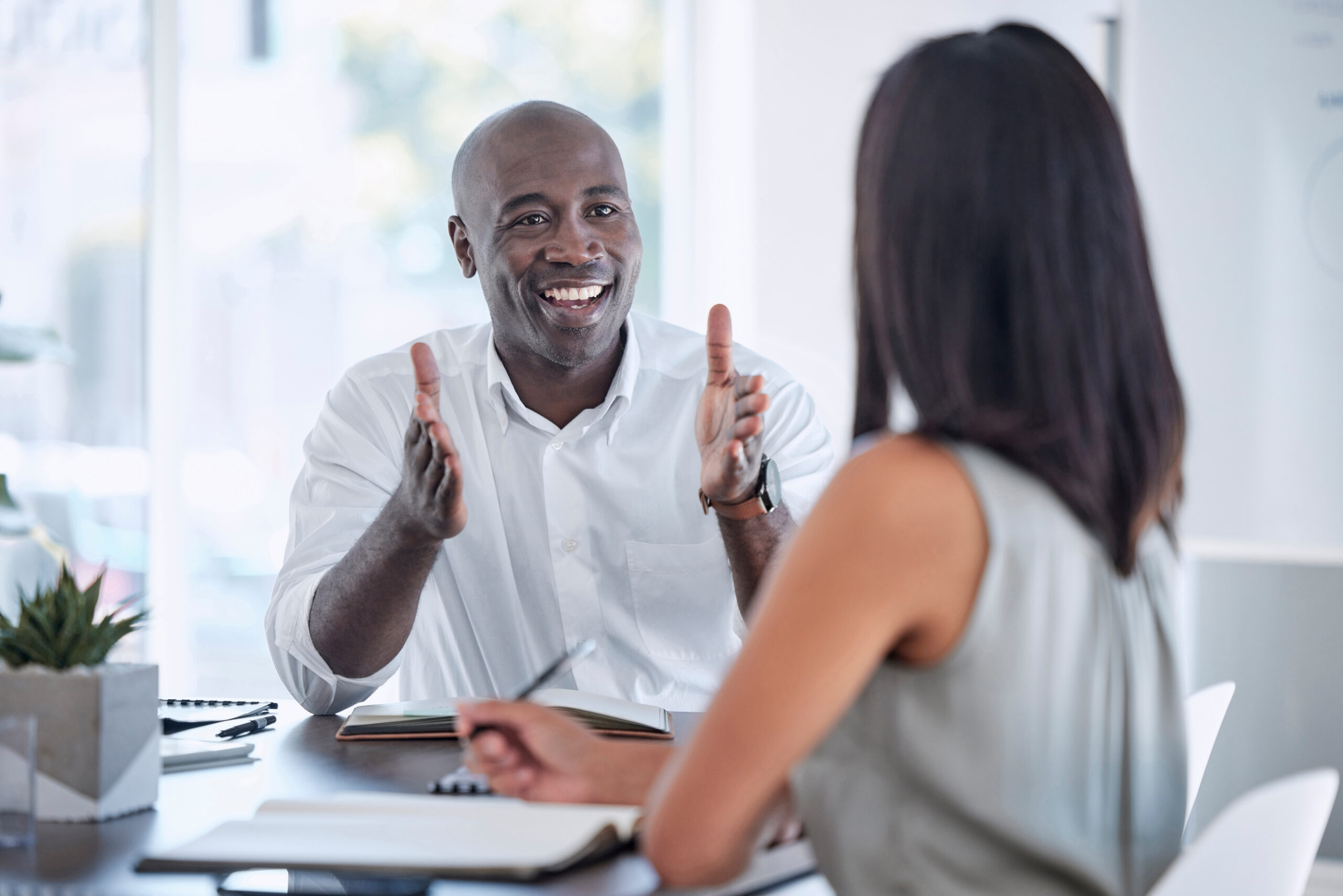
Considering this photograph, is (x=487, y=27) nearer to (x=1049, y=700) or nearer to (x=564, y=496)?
(x=564, y=496)

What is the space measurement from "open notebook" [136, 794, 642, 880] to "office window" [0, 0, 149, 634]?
2546 mm

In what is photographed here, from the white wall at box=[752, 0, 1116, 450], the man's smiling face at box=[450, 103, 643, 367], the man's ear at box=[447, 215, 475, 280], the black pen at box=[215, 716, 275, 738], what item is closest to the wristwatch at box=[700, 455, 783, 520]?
the man's smiling face at box=[450, 103, 643, 367]

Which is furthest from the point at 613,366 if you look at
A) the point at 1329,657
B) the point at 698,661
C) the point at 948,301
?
the point at 1329,657

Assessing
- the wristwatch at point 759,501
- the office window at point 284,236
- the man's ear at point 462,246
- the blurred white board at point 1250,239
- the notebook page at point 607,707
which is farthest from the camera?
the office window at point 284,236

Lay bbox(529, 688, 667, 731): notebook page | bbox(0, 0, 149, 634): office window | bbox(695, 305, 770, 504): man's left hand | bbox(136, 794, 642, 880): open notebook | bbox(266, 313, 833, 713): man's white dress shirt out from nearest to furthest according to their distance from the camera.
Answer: bbox(136, 794, 642, 880): open notebook → bbox(529, 688, 667, 731): notebook page → bbox(695, 305, 770, 504): man's left hand → bbox(266, 313, 833, 713): man's white dress shirt → bbox(0, 0, 149, 634): office window

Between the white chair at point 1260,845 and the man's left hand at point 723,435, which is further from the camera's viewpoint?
the man's left hand at point 723,435

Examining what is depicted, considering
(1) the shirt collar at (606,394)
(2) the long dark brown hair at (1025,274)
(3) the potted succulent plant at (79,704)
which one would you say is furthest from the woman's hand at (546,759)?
(1) the shirt collar at (606,394)

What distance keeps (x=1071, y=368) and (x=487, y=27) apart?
3395mm

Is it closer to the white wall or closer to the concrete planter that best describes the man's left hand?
the concrete planter

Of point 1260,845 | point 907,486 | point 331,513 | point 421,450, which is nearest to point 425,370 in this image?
point 421,450

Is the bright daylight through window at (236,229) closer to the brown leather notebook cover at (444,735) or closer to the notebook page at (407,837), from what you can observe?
the brown leather notebook cover at (444,735)

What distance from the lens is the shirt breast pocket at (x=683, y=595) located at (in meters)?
1.95

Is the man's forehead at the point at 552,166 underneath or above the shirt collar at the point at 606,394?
above

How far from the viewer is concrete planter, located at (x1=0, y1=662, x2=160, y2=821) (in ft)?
3.51
